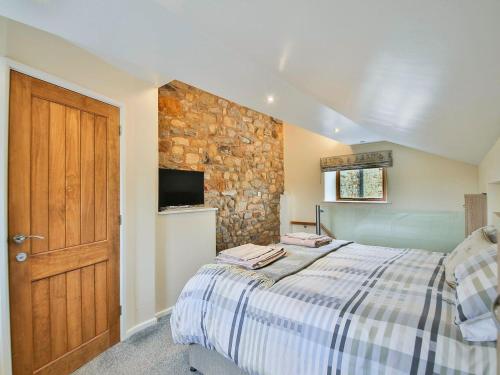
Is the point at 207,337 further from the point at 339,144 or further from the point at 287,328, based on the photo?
the point at 339,144

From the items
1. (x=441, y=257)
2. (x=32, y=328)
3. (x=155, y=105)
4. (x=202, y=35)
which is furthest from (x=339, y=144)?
(x=32, y=328)

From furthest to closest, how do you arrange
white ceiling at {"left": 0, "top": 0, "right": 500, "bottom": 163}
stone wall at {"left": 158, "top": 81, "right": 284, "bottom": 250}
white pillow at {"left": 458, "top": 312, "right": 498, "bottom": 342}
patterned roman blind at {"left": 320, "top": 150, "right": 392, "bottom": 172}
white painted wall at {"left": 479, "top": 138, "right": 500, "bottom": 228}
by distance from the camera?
patterned roman blind at {"left": 320, "top": 150, "right": 392, "bottom": 172}
stone wall at {"left": 158, "top": 81, "right": 284, "bottom": 250}
white painted wall at {"left": 479, "top": 138, "right": 500, "bottom": 228}
white pillow at {"left": 458, "top": 312, "right": 498, "bottom": 342}
white ceiling at {"left": 0, "top": 0, "right": 500, "bottom": 163}

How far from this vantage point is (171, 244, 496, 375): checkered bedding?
39.0 inches

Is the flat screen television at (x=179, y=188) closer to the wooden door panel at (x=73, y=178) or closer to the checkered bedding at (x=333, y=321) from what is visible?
the wooden door panel at (x=73, y=178)

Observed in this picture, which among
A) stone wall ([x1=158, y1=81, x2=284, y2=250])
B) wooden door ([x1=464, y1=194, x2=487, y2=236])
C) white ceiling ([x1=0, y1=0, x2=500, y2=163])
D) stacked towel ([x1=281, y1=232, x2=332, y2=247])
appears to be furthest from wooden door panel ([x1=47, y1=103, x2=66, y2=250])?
wooden door ([x1=464, y1=194, x2=487, y2=236])

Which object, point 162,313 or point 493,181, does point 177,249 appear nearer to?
point 162,313

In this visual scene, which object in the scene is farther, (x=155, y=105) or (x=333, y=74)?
(x=155, y=105)

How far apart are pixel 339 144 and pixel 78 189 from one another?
159 inches

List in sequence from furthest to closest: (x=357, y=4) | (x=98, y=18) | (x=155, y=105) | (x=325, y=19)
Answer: (x=155, y=105)
(x=98, y=18)
(x=325, y=19)
(x=357, y=4)

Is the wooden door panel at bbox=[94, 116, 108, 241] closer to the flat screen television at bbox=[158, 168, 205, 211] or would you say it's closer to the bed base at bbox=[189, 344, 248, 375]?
the flat screen television at bbox=[158, 168, 205, 211]

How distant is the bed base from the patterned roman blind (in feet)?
12.0

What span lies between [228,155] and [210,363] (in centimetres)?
280

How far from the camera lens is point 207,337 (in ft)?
4.98

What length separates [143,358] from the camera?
1936mm
